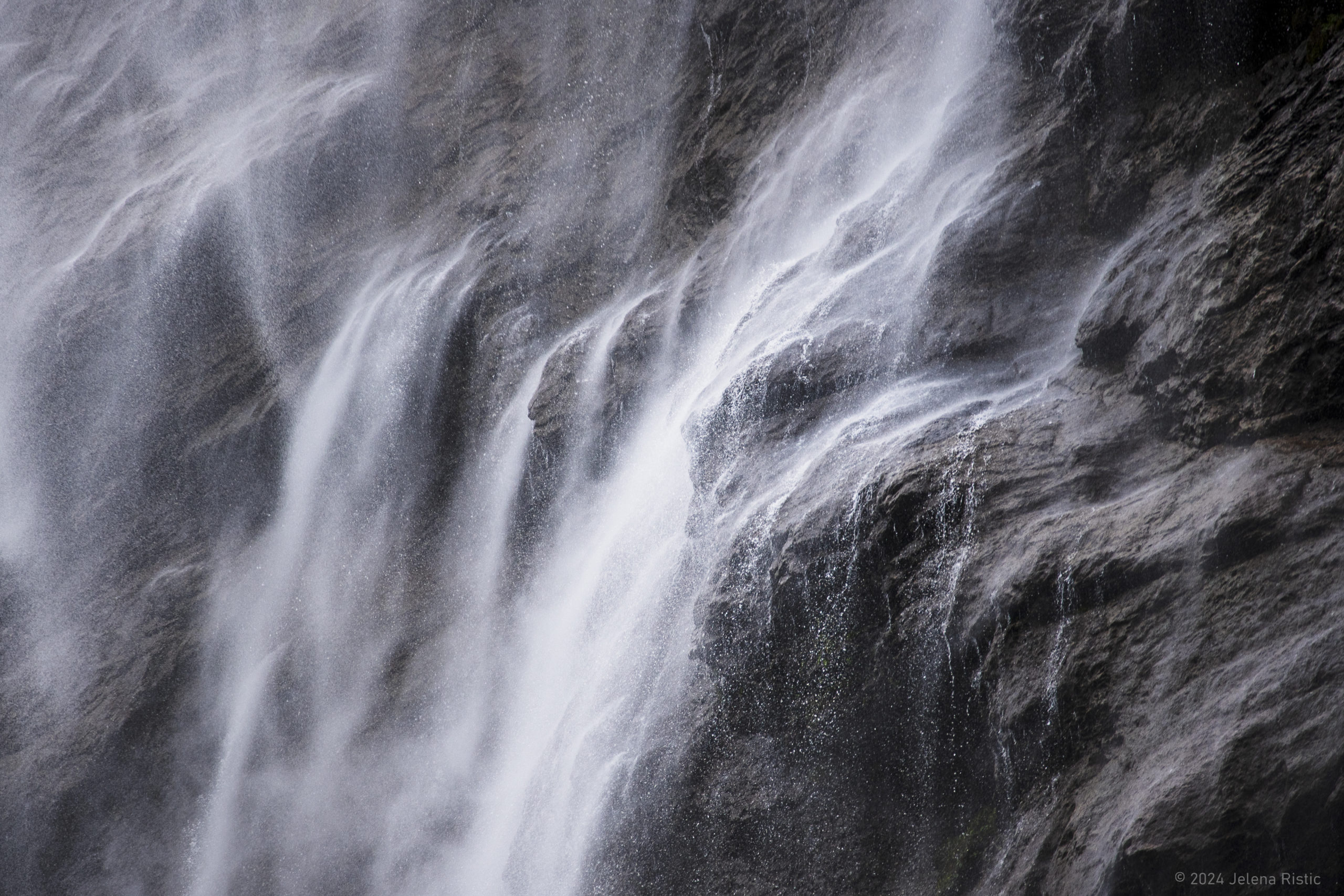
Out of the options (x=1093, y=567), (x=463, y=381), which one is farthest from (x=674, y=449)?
(x=1093, y=567)

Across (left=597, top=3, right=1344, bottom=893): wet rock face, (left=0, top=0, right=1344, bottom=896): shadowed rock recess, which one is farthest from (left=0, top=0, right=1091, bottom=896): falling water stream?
(left=597, top=3, right=1344, bottom=893): wet rock face

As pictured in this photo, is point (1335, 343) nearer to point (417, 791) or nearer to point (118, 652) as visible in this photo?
point (417, 791)

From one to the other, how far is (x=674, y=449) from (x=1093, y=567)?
483 centimetres

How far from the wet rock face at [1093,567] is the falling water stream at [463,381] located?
18.8 inches

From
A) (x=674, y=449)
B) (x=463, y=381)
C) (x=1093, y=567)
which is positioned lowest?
(x=1093, y=567)

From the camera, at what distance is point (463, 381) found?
13.5 m

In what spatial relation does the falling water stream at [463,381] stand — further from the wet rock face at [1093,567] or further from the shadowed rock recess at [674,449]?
the wet rock face at [1093,567]

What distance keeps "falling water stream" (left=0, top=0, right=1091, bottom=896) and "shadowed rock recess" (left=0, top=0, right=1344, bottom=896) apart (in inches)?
2.7

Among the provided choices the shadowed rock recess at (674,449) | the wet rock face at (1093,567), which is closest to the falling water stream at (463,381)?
the shadowed rock recess at (674,449)

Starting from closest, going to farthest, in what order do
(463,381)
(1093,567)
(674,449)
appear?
(1093,567) < (674,449) < (463,381)

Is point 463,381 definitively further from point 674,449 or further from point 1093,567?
point 1093,567

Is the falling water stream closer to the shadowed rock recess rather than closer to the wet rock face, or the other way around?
the shadowed rock recess

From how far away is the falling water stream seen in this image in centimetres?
892

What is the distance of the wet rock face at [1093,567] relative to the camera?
17.2 ft
